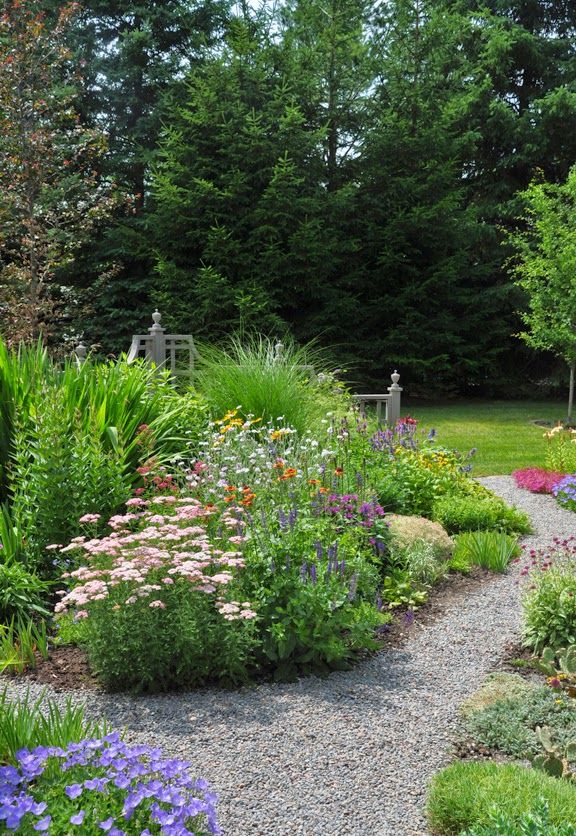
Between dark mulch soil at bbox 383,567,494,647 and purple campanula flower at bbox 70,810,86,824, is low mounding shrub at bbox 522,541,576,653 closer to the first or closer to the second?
dark mulch soil at bbox 383,567,494,647

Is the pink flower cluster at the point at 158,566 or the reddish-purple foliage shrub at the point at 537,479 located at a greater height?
the pink flower cluster at the point at 158,566

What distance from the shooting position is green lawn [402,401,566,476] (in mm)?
11047

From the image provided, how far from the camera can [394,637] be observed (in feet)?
14.9

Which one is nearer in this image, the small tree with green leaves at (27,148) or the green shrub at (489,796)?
the green shrub at (489,796)

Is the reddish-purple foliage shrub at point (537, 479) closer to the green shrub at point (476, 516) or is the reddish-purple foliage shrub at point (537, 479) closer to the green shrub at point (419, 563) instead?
the green shrub at point (476, 516)

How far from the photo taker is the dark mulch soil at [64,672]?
12.4ft

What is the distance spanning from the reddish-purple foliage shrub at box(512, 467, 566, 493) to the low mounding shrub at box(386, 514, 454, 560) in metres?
3.02

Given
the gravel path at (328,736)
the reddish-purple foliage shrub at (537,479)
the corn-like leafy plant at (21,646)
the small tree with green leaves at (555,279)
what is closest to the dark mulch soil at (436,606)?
the gravel path at (328,736)

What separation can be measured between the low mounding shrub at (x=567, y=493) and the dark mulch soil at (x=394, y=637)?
2.36 meters

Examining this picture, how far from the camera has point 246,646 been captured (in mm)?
3814

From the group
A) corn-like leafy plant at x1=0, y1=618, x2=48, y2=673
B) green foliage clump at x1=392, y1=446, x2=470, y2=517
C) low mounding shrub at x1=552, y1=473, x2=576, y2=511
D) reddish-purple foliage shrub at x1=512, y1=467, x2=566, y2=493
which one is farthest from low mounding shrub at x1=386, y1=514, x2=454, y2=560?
reddish-purple foliage shrub at x1=512, y1=467, x2=566, y2=493

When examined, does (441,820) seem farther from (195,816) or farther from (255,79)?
(255,79)

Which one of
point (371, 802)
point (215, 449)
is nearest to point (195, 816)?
Answer: point (371, 802)

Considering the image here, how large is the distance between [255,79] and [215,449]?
530 inches
